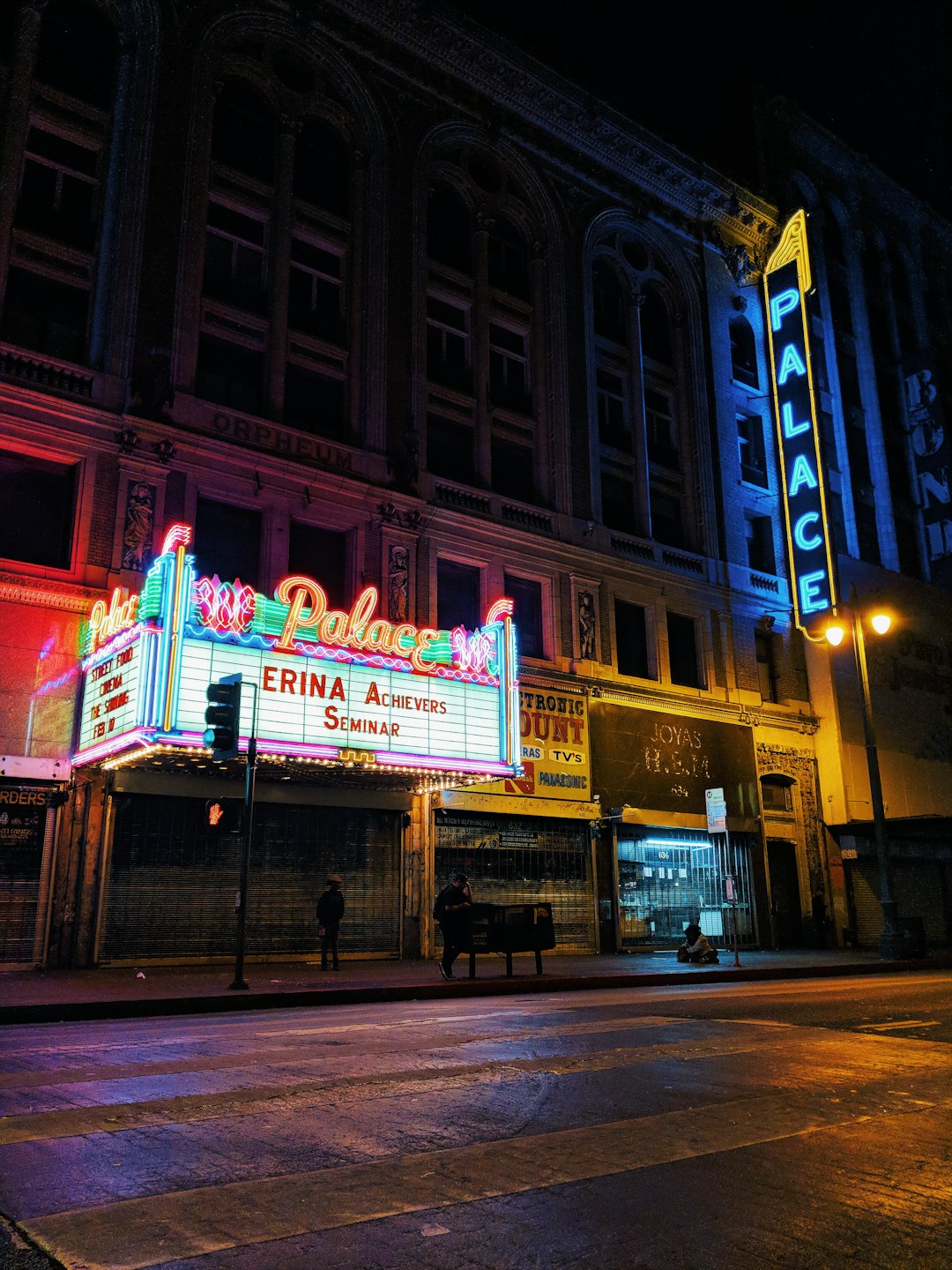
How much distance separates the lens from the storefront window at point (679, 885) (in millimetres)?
28500

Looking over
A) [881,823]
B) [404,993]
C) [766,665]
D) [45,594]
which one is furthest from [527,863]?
[45,594]

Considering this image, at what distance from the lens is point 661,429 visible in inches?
1359

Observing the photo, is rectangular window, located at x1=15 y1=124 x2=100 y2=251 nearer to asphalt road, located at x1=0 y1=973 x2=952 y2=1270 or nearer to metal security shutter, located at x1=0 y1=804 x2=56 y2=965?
metal security shutter, located at x1=0 y1=804 x2=56 y2=965

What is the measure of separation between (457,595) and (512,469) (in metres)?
4.81

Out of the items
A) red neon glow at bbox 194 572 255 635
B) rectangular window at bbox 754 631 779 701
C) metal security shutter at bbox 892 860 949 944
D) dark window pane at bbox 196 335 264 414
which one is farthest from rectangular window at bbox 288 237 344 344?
metal security shutter at bbox 892 860 949 944

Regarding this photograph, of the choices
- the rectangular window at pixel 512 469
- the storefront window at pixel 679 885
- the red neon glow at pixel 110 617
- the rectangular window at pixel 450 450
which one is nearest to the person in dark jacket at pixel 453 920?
the red neon glow at pixel 110 617

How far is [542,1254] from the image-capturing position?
13.6 ft

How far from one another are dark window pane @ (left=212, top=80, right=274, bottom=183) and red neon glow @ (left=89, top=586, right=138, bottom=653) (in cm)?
1290

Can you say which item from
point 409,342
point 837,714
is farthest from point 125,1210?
point 837,714

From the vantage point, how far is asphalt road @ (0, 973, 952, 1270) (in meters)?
4.27

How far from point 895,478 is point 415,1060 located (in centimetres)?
3745

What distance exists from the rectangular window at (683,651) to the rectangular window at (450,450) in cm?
823

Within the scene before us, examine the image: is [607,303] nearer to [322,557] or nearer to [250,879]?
[322,557]

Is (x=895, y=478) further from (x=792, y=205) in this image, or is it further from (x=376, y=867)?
(x=376, y=867)
